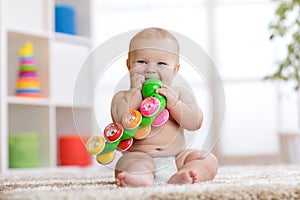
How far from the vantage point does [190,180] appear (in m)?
1.12

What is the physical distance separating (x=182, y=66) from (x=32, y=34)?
1.60 m

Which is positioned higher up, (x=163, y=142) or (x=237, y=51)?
(x=237, y=51)

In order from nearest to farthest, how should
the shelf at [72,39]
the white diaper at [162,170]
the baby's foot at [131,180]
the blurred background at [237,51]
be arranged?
the baby's foot at [131,180] → the white diaper at [162,170] → the shelf at [72,39] → the blurred background at [237,51]

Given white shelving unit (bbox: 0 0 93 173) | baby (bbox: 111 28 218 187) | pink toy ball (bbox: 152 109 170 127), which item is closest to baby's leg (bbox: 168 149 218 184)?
baby (bbox: 111 28 218 187)

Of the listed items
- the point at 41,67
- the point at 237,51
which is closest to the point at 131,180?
the point at 41,67

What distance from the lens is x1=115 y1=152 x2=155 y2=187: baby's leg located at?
109cm

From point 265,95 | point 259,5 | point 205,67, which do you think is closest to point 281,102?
point 265,95

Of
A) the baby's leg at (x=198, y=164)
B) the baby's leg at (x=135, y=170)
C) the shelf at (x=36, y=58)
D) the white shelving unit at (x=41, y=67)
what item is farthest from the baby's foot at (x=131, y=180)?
the shelf at (x=36, y=58)

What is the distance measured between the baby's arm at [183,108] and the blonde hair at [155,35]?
9cm

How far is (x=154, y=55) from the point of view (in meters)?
1.20

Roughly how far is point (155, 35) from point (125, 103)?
0.53 ft

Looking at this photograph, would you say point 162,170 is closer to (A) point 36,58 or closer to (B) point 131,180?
(B) point 131,180

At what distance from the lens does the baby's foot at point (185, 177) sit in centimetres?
112

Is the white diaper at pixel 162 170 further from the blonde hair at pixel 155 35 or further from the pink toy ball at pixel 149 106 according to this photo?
the blonde hair at pixel 155 35
